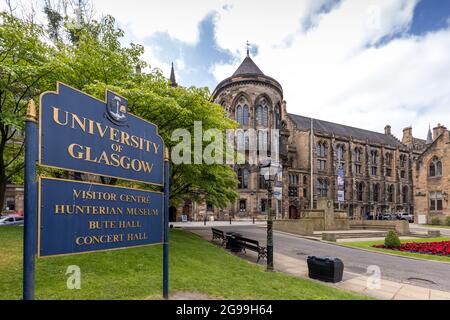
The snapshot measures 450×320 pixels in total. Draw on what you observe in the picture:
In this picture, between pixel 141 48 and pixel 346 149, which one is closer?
pixel 141 48

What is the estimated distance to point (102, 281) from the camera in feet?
21.8

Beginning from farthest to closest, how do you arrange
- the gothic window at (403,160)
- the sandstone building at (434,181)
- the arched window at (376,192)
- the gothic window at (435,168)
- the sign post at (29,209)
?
the gothic window at (403,160) < the arched window at (376,192) < the gothic window at (435,168) < the sandstone building at (434,181) < the sign post at (29,209)

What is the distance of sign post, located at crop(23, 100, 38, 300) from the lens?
359cm

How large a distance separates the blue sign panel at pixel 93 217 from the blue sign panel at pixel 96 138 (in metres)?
0.34

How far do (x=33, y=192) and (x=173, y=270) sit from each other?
215 inches

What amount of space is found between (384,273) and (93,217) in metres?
10.9

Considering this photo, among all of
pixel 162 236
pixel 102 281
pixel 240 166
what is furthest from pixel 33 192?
pixel 240 166

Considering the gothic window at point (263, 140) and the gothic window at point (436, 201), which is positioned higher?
the gothic window at point (263, 140)

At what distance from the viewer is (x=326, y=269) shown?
8.86 metres

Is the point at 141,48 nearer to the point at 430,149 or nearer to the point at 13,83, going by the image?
the point at 13,83

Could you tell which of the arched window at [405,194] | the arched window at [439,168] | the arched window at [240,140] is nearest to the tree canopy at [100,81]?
the arched window at [240,140]

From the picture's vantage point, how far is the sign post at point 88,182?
375cm

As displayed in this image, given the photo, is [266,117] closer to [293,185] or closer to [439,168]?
[293,185]

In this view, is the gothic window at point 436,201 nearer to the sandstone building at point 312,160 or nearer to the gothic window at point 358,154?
the sandstone building at point 312,160
